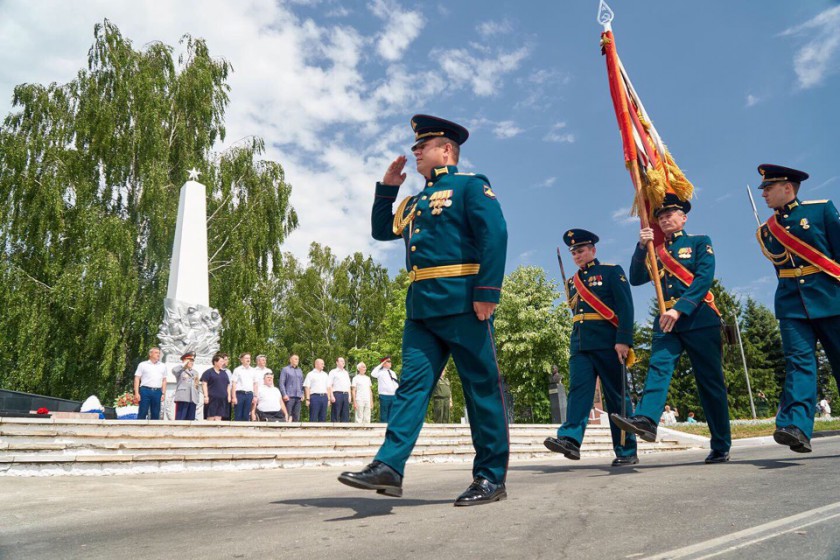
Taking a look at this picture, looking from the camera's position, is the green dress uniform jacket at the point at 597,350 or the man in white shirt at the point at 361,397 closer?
the green dress uniform jacket at the point at 597,350

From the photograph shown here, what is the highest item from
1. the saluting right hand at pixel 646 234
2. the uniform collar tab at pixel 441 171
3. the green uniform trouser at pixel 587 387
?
the saluting right hand at pixel 646 234

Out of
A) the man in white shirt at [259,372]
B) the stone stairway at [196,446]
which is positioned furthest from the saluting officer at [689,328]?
the man in white shirt at [259,372]

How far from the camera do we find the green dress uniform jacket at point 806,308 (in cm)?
546

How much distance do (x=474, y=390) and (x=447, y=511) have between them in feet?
2.38

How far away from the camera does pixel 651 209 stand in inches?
257

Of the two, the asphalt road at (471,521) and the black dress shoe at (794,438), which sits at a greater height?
the black dress shoe at (794,438)

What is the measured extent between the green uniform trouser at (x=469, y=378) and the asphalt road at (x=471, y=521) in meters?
0.32

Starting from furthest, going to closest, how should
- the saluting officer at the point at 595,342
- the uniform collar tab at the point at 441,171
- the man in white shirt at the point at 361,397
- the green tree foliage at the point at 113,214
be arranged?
the green tree foliage at the point at 113,214 → the man in white shirt at the point at 361,397 → the saluting officer at the point at 595,342 → the uniform collar tab at the point at 441,171

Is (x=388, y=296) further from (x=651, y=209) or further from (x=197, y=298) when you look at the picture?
(x=651, y=209)

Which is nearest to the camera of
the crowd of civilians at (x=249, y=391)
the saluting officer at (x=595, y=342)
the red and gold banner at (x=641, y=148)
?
the saluting officer at (x=595, y=342)

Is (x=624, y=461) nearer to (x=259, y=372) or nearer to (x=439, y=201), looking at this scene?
(x=439, y=201)

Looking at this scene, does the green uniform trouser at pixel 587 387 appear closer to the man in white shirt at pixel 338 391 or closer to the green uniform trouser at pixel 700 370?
the green uniform trouser at pixel 700 370

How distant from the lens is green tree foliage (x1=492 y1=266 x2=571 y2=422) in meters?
39.9

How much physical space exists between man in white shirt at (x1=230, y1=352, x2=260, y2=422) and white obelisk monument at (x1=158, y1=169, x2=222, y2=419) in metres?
5.00
